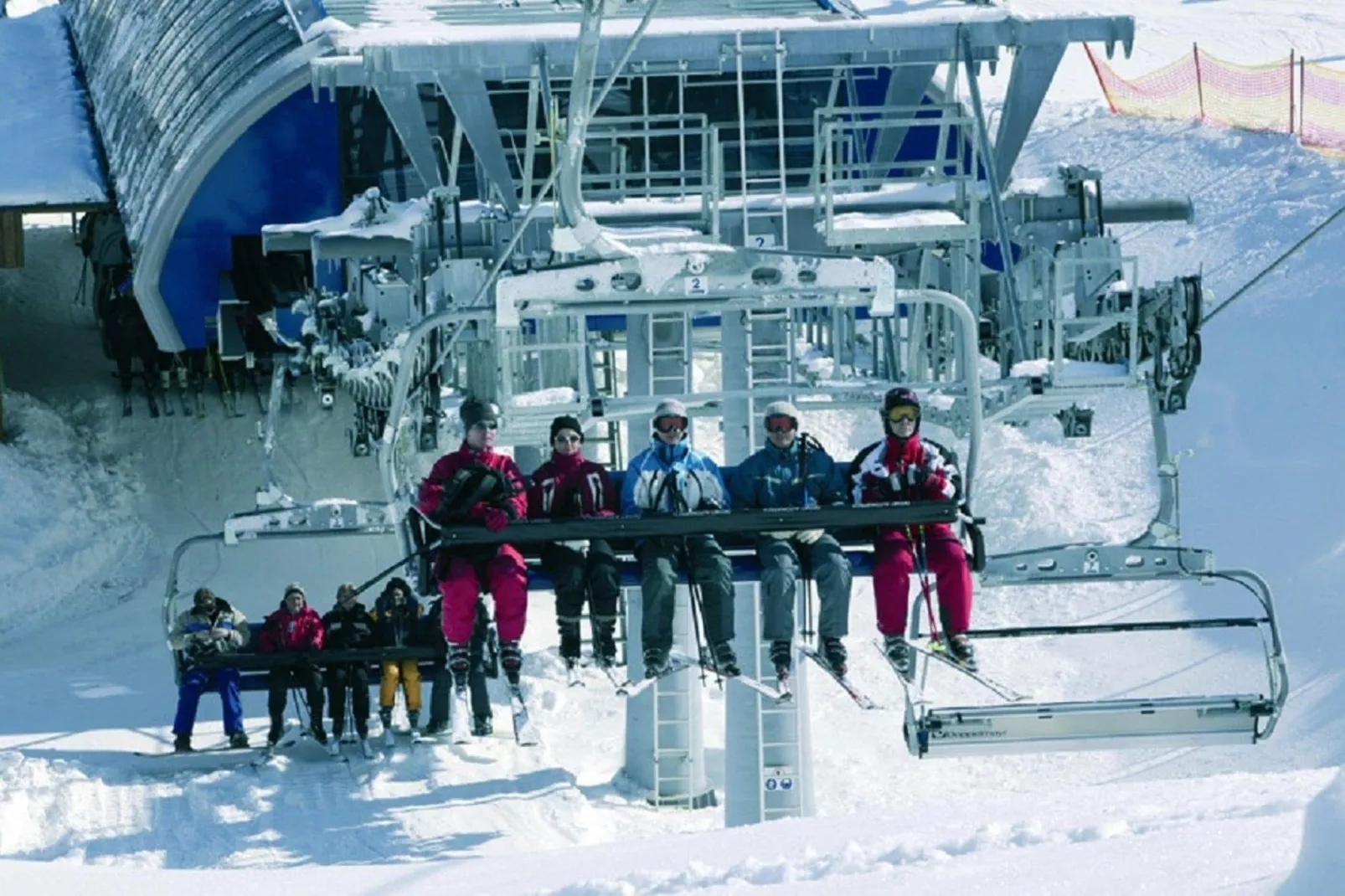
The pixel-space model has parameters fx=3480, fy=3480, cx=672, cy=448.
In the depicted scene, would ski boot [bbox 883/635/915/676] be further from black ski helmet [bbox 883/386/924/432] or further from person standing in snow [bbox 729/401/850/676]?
black ski helmet [bbox 883/386/924/432]

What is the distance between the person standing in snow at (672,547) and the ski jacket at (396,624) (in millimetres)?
4303

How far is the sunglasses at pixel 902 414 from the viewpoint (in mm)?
16828

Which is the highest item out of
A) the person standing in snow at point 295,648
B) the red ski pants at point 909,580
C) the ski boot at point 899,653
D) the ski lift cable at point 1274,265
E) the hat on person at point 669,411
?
the ski lift cable at point 1274,265

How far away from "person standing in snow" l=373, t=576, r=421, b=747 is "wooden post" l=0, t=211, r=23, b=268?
9.65 m

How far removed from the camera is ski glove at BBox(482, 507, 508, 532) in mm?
16438

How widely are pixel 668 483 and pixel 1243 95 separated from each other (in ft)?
63.1

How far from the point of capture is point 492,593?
56.4 feet

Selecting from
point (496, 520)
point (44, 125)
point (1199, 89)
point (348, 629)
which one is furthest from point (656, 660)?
point (1199, 89)

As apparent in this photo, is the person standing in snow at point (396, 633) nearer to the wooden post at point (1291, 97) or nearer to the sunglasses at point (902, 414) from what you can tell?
the sunglasses at point (902, 414)

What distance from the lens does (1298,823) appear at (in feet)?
45.8

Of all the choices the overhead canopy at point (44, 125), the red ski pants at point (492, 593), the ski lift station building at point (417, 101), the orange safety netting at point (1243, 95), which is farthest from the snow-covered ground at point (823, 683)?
the ski lift station building at point (417, 101)

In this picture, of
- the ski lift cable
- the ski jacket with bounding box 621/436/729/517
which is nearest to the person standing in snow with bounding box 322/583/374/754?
the ski jacket with bounding box 621/436/729/517

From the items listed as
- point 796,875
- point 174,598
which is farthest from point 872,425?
point 796,875

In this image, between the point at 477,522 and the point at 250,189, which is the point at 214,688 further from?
the point at 250,189
